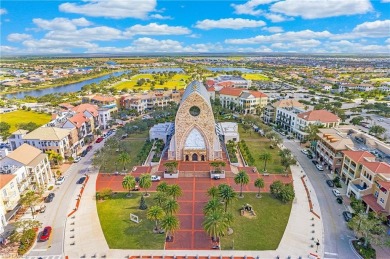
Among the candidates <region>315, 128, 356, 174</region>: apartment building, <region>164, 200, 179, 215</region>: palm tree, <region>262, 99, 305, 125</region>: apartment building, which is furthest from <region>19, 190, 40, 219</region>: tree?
<region>262, 99, 305, 125</region>: apartment building

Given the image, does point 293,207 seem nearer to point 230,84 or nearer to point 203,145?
point 203,145

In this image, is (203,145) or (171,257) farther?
(203,145)

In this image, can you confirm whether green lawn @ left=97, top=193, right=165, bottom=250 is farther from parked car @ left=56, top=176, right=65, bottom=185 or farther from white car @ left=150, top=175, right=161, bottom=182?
parked car @ left=56, top=176, right=65, bottom=185

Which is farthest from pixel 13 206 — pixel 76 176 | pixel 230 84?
pixel 230 84

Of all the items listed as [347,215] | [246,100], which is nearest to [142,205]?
[347,215]

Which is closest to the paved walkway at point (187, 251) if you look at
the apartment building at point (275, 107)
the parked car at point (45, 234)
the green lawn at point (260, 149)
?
the parked car at point (45, 234)
